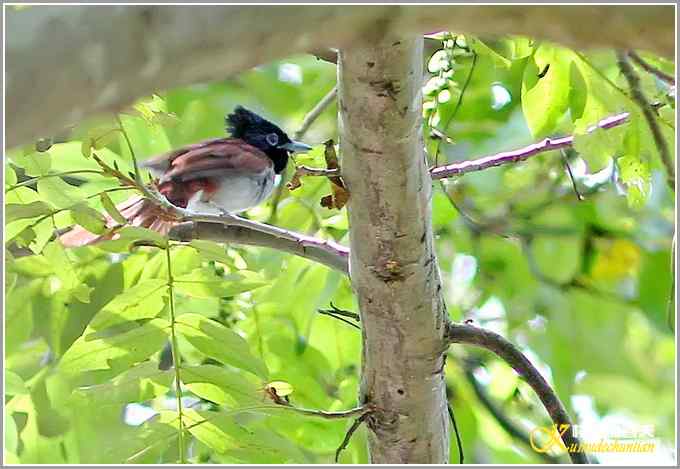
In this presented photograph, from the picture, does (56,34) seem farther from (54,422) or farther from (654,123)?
(54,422)

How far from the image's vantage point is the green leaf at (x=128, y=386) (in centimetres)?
143

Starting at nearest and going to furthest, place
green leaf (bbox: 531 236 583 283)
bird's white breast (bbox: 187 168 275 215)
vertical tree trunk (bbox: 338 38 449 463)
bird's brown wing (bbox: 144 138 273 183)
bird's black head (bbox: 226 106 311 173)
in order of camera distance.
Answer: vertical tree trunk (bbox: 338 38 449 463), bird's brown wing (bbox: 144 138 273 183), bird's white breast (bbox: 187 168 275 215), green leaf (bbox: 531 236 583 283), bird's black head (bbox: 226 106 311 173)

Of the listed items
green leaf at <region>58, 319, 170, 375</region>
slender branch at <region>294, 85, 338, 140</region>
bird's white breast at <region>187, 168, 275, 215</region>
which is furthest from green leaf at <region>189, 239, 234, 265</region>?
bird's white breast at <region>187, 168, 275, 215</region>

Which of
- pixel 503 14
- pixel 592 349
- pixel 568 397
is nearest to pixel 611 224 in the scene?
pixel 592 349

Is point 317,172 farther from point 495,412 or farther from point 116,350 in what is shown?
point 495,412

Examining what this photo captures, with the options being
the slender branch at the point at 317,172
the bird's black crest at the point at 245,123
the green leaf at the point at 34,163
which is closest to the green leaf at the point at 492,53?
the slender branch at the point at 317,172

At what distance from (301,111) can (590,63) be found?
5.41 ft

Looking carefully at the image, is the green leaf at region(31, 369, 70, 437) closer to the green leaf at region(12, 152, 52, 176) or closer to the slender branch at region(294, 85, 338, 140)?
the green leaf at region(12, 152, 52, 176)

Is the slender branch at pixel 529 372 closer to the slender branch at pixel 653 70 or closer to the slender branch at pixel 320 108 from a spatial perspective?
the slender branch at pixel 653 70

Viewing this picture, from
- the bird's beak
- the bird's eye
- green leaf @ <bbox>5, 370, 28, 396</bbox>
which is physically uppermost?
the bird's eye

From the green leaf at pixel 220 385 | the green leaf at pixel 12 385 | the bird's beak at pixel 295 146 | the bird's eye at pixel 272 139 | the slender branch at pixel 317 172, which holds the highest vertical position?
the bird's eye at pixel 272 139

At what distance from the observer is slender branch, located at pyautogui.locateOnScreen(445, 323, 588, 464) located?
1562mm

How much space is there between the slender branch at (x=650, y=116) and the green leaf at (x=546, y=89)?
0.19 metres

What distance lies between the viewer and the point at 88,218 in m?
1.30
